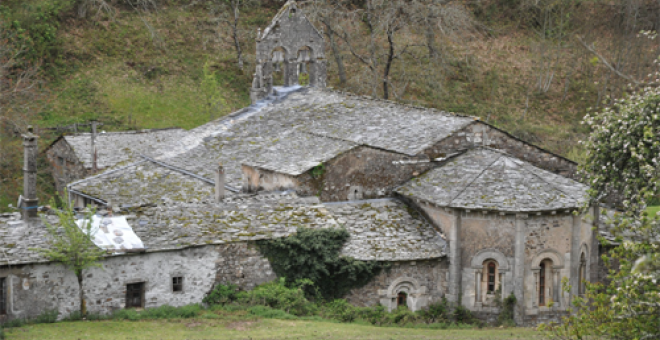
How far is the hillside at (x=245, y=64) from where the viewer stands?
40.0 meters

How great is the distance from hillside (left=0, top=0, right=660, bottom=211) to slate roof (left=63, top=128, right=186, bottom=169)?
2.38 metres

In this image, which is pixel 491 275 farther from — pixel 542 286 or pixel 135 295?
pixel 135 295

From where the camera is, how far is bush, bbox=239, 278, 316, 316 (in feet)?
64.6

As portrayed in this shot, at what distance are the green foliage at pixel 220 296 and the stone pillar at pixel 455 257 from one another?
19.7 ft

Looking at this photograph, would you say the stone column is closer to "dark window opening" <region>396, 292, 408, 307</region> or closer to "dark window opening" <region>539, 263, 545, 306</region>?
"dark window opening" <region>539, 263, 545, 306</region>

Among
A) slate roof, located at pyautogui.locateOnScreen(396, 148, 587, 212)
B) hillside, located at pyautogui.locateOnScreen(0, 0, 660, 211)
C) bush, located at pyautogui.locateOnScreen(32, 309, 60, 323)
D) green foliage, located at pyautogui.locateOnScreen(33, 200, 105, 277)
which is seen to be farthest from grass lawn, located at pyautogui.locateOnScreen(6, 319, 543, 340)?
hillside, located at pyautogui.locateOnScreen(0, 0, 660, 211)

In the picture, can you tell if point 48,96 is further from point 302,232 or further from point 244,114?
point 302,232

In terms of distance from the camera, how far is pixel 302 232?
20953mm

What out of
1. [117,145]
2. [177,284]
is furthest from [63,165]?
[177,284]

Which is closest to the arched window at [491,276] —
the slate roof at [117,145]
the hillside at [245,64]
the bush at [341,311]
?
the bush at [341,311]

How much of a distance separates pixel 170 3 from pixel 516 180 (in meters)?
34.3

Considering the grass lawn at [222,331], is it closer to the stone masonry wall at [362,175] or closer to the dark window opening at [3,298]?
the dark window opening at [3,298]

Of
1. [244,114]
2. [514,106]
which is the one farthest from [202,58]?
[514,106]

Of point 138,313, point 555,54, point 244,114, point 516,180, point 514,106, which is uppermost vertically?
point 555,54
